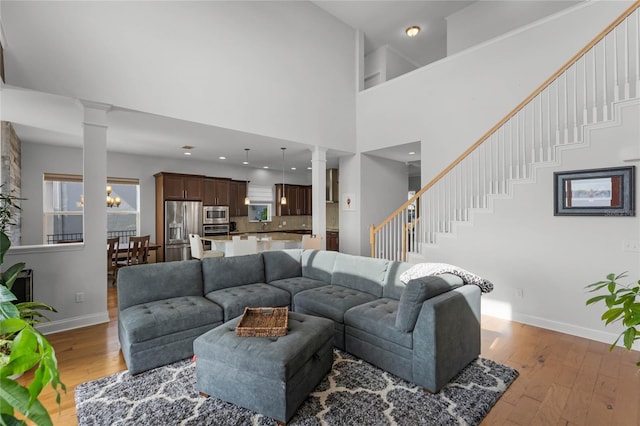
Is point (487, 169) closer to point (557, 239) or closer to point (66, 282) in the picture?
point (557, 239)

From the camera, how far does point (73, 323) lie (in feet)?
11.9

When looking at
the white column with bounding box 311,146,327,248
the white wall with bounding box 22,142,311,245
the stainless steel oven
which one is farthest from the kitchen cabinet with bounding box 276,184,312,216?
the white column with bounding box 311,146,327,248

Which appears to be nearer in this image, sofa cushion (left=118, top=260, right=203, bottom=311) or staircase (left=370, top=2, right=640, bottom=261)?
sofa cushion (left=118, top=260, right=203, bottom=311)

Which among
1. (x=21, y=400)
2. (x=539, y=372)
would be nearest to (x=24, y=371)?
(x=21, y=400)


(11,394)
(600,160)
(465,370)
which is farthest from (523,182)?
(11,394)

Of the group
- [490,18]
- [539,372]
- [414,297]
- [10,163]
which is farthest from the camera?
[490,18]

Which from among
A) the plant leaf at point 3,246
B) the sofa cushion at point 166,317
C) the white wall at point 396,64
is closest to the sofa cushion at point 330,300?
the sofa cushion at point 166,317

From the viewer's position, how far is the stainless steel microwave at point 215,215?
7.67 metres

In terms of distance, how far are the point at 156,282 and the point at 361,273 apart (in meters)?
2.17

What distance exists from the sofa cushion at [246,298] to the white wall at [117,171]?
4.87 m

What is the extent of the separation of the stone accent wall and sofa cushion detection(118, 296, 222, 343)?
8.22 feet

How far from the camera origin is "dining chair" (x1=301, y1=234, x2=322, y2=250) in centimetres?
568

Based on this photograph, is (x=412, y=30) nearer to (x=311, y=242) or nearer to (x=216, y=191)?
(x=311, y=242)

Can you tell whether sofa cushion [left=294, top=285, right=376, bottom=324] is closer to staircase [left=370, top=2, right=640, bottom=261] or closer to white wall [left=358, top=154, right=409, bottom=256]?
staircase [left=370, top=2, right=640, bottom=261]
